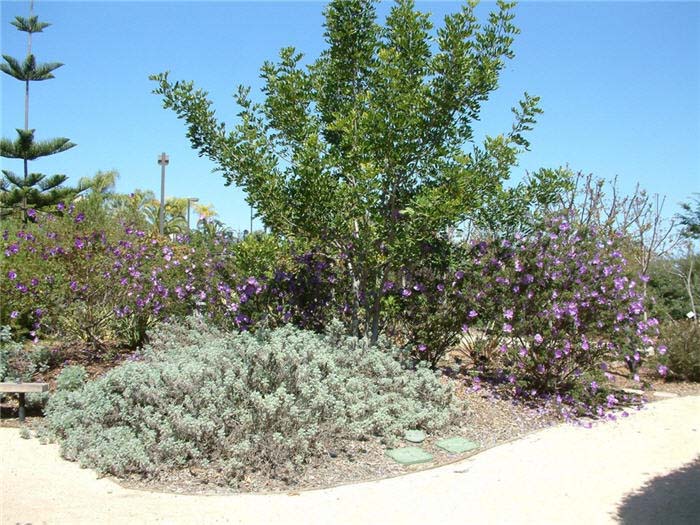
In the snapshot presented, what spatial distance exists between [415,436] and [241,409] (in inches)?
56.7

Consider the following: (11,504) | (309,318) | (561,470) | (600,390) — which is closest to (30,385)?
(11,504)

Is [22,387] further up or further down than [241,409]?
further up

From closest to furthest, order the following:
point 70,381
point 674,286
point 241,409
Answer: point 241,409 → point 70,381 → point 674,286

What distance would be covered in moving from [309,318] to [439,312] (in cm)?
147

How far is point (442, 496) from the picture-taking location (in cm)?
375

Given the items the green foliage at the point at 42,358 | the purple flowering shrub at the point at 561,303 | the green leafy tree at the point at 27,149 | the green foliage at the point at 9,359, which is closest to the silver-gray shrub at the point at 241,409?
the green foliage at the point at 9,359

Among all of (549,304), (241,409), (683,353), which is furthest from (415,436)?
(683,353)

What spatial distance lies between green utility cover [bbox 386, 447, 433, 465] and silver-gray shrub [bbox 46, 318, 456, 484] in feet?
0.38

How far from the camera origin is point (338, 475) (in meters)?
4.11

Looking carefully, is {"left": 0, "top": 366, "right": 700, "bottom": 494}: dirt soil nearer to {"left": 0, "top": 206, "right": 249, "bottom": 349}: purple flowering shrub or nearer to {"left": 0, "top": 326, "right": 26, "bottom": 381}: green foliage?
{"left": 0, "top": 326, "right": 26, "bottom": 381}: green foliage

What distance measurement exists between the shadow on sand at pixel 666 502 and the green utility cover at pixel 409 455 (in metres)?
1.36

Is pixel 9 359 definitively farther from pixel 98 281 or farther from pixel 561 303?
pixel 561 303

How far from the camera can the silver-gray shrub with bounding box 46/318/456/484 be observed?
409 centimetres

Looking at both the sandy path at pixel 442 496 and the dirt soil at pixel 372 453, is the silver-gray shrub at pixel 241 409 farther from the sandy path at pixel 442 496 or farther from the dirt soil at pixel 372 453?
the sandy path at pixel 442 496
